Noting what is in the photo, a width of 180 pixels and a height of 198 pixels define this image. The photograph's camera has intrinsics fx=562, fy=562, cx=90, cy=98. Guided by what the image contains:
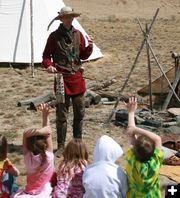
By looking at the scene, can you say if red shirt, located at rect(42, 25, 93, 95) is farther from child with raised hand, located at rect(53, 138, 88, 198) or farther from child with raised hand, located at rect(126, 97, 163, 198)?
child with raised hand, located at rect(126, 97, 163, 198)

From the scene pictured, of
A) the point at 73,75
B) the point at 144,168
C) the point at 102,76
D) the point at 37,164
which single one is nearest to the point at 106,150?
the point at 144,168

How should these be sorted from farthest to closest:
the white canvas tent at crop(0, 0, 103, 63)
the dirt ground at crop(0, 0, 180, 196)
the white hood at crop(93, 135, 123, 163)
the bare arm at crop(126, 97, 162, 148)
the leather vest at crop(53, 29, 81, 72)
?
the white canvas tent at crop(0, 0, 103, 63) → the dirt ground at crop(0, 0, 180, 196) → the leather vest at crop(53, 29, 81, 72) → the bare arm at crop(126, 97, 162, 148) → the white hood at crop(93, 135, 123, 163)

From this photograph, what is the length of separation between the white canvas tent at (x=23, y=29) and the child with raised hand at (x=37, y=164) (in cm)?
721

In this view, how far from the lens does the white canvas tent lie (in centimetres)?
1209

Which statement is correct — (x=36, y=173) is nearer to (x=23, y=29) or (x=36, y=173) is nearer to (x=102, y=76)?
(x=102, y=76)

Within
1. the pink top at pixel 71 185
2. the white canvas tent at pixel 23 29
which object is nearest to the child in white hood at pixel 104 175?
the pink top at pixel 71 185

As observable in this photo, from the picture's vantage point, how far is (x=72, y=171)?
4.57 metres

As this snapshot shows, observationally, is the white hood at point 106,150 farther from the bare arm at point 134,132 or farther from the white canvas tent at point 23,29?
the white canvas tent at point 23,29

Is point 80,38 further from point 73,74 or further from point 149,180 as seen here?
point 149,180

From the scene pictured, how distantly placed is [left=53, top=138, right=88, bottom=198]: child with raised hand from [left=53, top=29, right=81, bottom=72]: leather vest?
2455 millimetres

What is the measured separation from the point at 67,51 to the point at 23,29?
5.52m

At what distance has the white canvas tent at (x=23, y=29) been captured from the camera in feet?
39.7

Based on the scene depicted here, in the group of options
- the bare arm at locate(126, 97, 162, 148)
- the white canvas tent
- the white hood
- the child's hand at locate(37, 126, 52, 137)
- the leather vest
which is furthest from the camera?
the white canvas tent

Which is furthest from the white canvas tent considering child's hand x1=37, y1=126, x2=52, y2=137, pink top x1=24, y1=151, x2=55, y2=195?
pink top x1=24, y1=151, x2=55, y2=195
